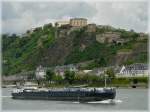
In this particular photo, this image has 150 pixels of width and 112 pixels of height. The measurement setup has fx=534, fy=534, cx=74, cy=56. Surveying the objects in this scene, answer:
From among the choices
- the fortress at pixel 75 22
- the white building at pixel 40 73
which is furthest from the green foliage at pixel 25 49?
the fortress at pixel 75 22

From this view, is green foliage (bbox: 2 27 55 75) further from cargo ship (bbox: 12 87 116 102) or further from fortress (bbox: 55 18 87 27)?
cargo ship (bbox: 12 87 116 102)

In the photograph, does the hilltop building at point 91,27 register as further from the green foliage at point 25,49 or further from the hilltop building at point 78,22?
the green foliage at point 25,49

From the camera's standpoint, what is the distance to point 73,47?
51562 mm

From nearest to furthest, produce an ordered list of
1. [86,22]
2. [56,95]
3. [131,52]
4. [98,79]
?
[56,95], [98,79], [131,52], [86,22]

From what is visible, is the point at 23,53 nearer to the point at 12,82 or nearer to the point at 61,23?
the point at 12,82

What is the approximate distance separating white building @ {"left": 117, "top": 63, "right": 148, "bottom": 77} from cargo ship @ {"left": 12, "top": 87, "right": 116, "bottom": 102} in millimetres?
16195

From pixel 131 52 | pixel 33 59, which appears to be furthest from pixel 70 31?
pixel 131 52

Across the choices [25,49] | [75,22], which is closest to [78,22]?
[75,22]

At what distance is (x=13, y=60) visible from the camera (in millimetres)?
41062

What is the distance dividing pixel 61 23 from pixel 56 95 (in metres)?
41.3

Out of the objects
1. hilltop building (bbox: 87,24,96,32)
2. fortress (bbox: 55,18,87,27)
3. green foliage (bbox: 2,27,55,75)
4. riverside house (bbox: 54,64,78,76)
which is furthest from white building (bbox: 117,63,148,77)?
fortress (bbox: 55,18,87,27)

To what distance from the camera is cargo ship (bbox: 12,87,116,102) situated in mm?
16984

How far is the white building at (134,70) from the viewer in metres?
35.9

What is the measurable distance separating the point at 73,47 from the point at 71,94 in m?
33.8
